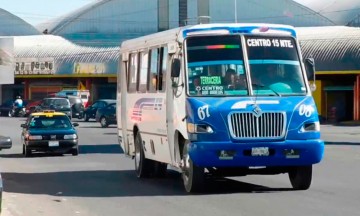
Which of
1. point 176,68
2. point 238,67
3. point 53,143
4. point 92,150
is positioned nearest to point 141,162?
point 176,68

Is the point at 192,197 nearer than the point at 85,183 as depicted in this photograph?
Yes

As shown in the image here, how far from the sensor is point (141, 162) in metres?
20.8

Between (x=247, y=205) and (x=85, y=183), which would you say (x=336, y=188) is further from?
(x=85, y=183)

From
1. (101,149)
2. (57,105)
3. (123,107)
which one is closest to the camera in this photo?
(123,107)

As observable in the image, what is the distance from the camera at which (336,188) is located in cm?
1792

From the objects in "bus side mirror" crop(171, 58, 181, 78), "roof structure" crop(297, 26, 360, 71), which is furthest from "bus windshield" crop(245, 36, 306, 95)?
"roof structure" crop(297, 26, 360, 71)

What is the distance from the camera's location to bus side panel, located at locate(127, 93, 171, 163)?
18609mm

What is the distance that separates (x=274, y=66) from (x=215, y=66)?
1.11m

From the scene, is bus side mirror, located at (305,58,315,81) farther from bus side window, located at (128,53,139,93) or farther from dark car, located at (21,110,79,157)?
dark car, located at (21,110,79,157)

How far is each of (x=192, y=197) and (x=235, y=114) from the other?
1666 millimetres

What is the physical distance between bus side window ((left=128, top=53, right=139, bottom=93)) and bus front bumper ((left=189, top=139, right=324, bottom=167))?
17.2 ft

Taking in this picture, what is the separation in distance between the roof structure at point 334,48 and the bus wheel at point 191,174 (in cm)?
4616

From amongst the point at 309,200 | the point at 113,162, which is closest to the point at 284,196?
the point at 309,200

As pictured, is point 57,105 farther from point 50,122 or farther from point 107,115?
point 50,122
